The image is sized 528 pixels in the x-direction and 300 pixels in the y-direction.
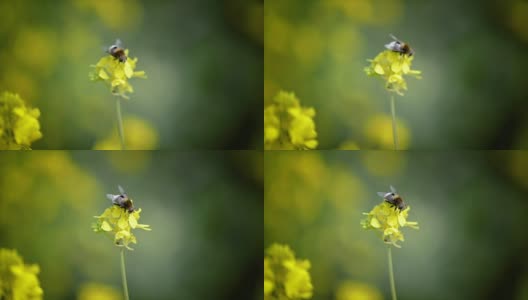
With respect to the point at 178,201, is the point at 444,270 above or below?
below

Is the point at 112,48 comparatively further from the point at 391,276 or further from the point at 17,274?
the point at 391,276

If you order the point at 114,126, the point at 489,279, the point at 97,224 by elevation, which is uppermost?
the point at 114,126

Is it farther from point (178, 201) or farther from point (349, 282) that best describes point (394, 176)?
point (178, 201)

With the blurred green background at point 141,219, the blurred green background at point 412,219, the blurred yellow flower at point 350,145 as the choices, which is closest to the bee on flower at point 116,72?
the blurred green background at point 141,219

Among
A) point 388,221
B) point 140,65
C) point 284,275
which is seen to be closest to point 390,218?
point 388,221

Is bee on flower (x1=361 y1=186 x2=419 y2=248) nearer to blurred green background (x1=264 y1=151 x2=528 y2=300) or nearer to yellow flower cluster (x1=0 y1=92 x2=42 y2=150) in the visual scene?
blurred green background (x1=264 y1=151 x2=528 y2=300)

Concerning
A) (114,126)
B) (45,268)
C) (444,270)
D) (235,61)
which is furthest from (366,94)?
(45,268)
